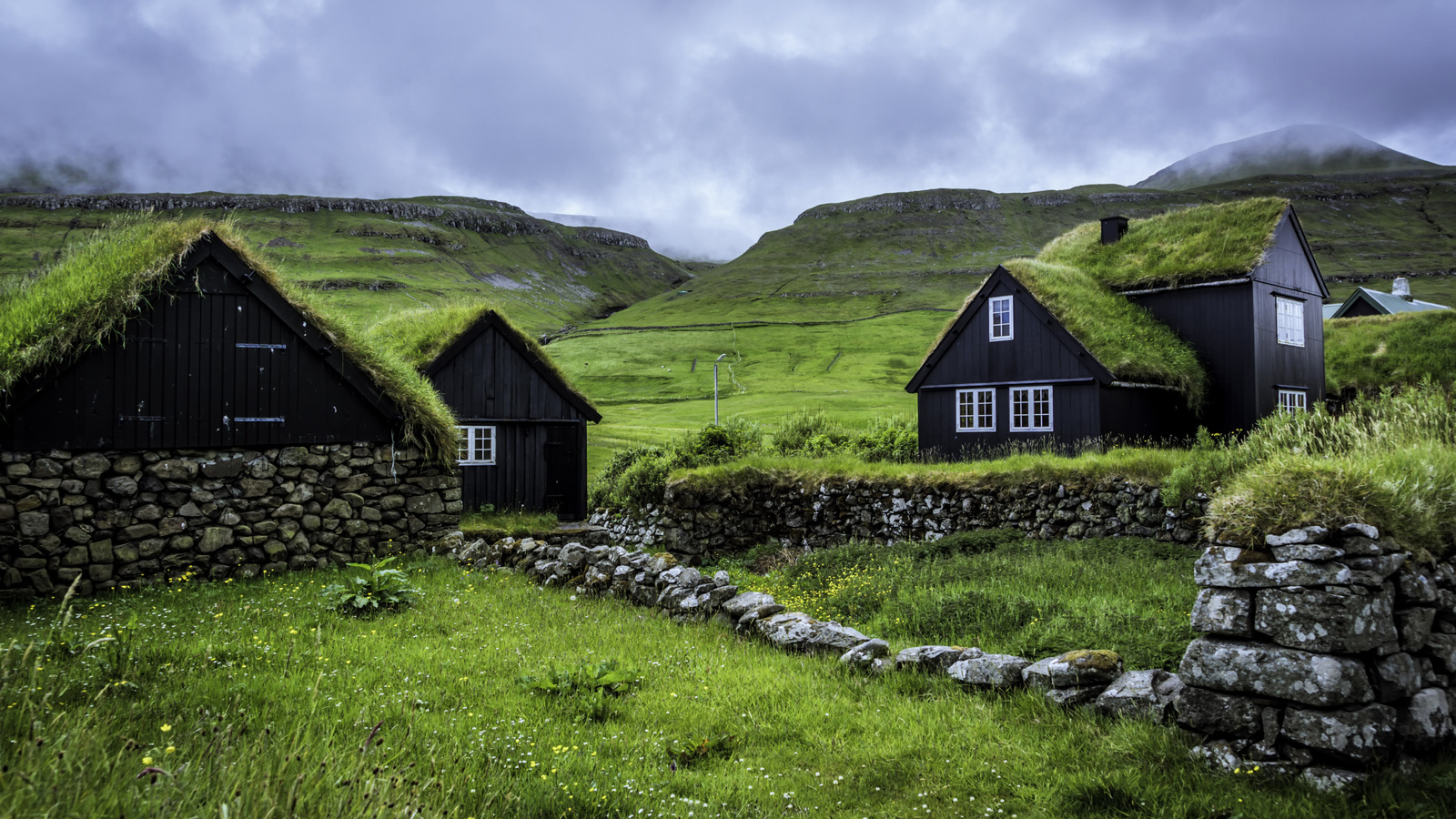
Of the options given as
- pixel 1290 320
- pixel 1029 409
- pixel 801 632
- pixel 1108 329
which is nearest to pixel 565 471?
pixel 1029 409

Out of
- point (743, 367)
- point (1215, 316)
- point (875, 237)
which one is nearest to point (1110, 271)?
point (1215, 316)

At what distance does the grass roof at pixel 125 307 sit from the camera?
11.0 meters

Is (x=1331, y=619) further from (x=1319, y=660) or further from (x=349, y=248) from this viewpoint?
(x=349, y=248)

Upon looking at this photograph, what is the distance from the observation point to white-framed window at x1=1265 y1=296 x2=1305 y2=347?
25188 mm

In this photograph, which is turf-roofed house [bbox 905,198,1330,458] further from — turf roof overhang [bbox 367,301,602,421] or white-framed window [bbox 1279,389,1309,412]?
turf roof overhang [bbox 367,301,602,421]

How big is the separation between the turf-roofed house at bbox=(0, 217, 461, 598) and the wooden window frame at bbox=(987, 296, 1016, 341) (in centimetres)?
1764

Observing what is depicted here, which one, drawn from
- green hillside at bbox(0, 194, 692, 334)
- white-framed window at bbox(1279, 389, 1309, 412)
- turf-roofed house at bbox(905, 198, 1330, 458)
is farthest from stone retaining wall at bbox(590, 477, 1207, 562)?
green hillside at bbox(0, 194, 692, 334)

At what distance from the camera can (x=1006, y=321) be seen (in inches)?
960

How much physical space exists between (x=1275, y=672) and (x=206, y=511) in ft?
45.3

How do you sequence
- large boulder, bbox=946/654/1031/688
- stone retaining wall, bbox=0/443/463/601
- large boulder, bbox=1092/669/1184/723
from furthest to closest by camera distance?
1. stone retaining wall, bbox=0/443/463/601
2. large boulder, bbox=946/654/1031/688
3. large boulder, bbox=1092/669/1184/723

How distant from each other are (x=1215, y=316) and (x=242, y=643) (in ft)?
89.5

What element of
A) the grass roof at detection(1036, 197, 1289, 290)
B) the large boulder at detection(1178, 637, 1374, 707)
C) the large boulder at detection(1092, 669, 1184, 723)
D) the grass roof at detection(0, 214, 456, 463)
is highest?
the grass roof at detection(1036, 197, 1289, 290)

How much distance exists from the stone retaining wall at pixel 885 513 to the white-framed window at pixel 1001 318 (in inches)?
383

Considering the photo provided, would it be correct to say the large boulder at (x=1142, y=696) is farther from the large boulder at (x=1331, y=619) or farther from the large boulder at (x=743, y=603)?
the large boulder at (x=743, y=603)
